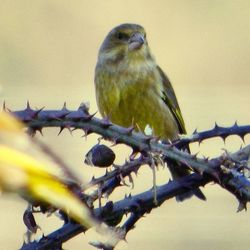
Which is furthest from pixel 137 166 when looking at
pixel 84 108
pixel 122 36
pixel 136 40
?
pixel 122 36

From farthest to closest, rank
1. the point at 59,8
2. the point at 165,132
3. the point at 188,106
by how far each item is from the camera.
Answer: the point at 188,106 < the point at 59,8 < the point at 165,132

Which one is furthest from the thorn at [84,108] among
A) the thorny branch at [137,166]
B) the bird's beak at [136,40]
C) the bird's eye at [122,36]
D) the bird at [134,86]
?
the bird's eye at [122,36]

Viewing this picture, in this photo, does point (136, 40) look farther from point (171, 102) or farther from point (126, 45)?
point (171, 102)

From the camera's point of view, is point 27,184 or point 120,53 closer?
point 27,184

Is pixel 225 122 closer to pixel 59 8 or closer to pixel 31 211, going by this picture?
pixel 59 8

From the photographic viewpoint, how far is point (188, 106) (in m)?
8.56

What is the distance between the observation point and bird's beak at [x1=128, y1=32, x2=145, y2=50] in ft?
18.9

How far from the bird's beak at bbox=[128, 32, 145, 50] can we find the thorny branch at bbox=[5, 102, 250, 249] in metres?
3.83

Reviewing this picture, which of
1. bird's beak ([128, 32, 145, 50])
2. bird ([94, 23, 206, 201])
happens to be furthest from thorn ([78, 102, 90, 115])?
bird's beak ([128, 32, 145, 50])

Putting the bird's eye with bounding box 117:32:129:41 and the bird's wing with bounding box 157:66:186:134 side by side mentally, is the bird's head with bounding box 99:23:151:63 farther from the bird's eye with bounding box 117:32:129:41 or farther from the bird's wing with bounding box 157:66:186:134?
the bird's wing with bounding box 157:66:186:134

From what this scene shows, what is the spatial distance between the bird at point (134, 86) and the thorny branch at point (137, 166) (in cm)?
370

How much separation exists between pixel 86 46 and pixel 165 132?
248 cm

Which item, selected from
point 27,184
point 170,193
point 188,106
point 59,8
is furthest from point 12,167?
point 188,106

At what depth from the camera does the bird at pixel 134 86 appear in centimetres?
572
